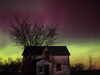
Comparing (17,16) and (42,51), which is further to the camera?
(42,51)

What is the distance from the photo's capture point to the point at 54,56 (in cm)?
3512

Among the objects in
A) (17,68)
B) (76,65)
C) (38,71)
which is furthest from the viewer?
(17,68)

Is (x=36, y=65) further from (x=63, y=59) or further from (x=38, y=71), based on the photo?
(x=63, y=59)

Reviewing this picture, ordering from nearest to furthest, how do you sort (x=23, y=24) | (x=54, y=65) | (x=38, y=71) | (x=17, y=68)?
(x=23, y=24) → (x=38, y=71) → (x=54, y=65) → (x=17, y=68)

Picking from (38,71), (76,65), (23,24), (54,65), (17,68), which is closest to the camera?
(23,24)

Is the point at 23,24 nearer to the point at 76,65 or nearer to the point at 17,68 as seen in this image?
the point at 76,65

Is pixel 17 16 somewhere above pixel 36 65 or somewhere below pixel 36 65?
above

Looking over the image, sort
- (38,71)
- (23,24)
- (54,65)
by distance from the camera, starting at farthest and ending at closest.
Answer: (54,65)
(38,71)
(23,24)

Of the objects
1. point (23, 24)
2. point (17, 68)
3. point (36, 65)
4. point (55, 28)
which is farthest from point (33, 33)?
point (17, 68)

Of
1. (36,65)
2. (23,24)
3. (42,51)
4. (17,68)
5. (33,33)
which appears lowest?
(17,68)

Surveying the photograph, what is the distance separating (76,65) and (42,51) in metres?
23.9

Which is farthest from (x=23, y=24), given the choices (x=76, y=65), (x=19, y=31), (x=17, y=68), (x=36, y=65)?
(x=17, y=68)

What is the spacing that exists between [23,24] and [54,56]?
42.4ft

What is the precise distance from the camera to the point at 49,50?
34.7 metres
